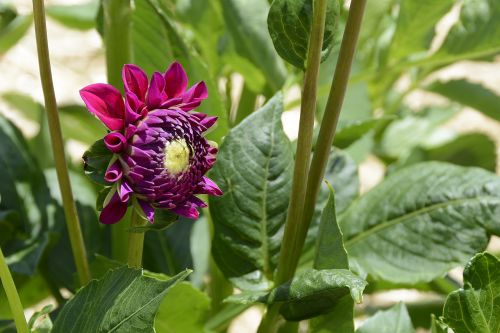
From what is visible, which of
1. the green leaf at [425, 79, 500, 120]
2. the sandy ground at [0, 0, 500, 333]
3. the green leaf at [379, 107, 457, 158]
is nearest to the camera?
the green leaf at [425, 79, 500, 120]

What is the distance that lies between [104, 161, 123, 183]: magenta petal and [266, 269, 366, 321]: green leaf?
0.13 metres

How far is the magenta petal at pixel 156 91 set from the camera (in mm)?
442

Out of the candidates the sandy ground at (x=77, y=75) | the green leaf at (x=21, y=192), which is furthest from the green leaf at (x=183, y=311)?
the sandy ground at (x=77, y=75)

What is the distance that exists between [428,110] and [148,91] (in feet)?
2.36

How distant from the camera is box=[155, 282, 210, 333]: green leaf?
0.57 metres

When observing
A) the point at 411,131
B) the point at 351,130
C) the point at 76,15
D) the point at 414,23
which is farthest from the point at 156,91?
the point at 411,131

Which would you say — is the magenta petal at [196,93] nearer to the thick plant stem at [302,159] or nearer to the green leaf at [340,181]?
the thick plant stem at [302,159]

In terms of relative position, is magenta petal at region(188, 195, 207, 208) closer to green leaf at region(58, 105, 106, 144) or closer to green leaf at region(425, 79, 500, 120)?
green leaf at region(58, 105, 106, 144)

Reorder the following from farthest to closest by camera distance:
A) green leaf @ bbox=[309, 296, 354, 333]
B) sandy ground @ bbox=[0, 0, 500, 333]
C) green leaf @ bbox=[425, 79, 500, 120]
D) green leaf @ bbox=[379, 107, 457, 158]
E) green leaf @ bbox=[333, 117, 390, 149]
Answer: sandy ground @ bbox=[0, 0, 500, 333], green leaf @ bbox=[379, 107, 457, 158], green leaf @ bbox=[425, 79, 500, 120], green leaf @ bbox=[333, 117, 390, 149], green leaf @ bbox=[309, 296, 354, 333]

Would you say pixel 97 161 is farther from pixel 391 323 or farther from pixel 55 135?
pixel 391 323

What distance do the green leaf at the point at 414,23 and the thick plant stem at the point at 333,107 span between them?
0.25 meters

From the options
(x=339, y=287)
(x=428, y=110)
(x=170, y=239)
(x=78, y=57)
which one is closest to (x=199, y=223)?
(x=170, y=239)

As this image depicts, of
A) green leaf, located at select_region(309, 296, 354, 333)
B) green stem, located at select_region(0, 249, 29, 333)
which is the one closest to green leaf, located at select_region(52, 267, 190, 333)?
green stem, located at select_region(0, 249, 29, 333)

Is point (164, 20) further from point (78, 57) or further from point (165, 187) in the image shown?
point (78, 57)
